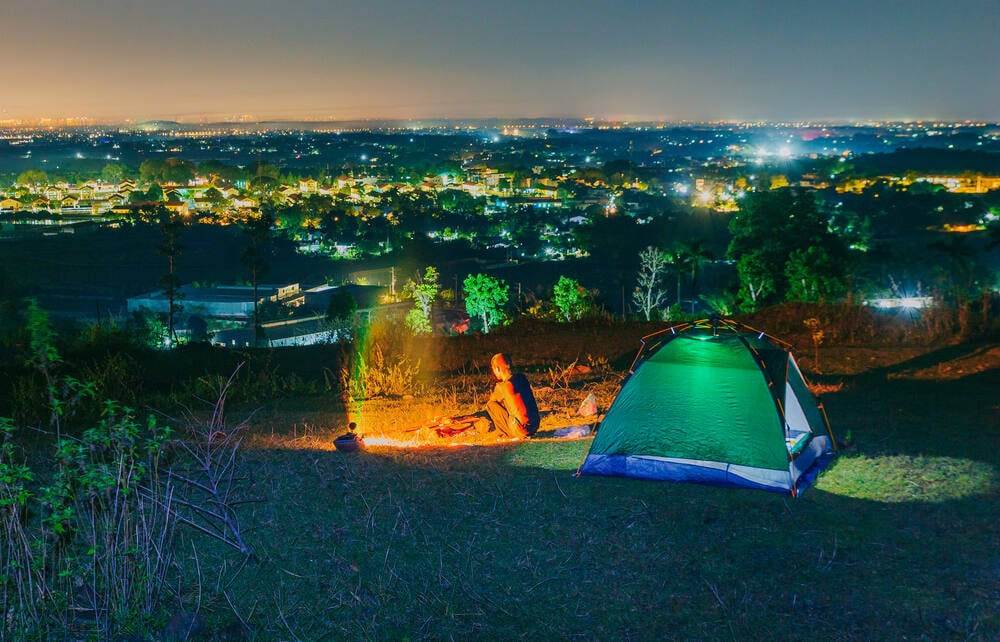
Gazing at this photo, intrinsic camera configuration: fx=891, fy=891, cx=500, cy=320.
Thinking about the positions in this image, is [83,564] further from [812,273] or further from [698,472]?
[812,273]

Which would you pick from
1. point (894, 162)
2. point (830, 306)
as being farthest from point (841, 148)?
point (830, 306)

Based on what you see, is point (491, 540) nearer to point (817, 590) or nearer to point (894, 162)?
point (817, 590)

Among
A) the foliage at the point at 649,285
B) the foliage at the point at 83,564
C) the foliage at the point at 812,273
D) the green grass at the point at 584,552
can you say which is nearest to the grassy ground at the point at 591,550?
the green grass at the point at 584,552

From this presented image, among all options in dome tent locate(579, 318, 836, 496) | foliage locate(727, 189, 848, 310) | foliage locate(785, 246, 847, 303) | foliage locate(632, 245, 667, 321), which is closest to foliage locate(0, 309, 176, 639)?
dome tent locate(579, 318, 836, 496)

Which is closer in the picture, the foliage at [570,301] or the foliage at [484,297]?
the foliage at [570,301]

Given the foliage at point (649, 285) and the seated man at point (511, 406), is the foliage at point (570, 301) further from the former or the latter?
the seated man at point (511, 406)

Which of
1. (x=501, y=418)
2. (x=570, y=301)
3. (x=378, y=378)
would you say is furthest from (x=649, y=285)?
(x=501, y=418)

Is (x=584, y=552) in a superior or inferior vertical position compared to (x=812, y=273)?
superior

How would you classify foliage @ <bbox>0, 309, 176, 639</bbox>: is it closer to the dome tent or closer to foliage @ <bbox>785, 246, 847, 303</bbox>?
the dome tent
